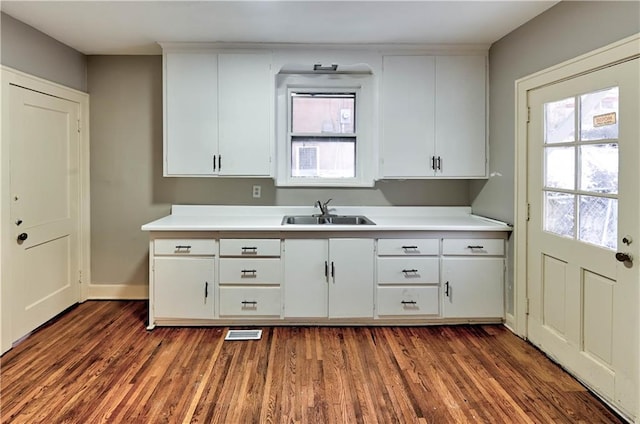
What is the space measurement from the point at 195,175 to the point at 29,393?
1878 mm

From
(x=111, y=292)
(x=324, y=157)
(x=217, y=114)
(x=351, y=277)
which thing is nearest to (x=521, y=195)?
(x=351, y=277)

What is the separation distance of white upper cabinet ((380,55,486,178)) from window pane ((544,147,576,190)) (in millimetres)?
795

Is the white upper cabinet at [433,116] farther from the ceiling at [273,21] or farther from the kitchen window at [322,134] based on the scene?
the kitchen window at [322,134]

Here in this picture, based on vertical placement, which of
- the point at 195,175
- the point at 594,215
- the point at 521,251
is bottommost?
the point at 521,251

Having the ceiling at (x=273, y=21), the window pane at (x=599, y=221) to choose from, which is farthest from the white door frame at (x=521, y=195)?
the window pane at (x=599, y=221)

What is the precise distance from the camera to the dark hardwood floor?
209 centimetres

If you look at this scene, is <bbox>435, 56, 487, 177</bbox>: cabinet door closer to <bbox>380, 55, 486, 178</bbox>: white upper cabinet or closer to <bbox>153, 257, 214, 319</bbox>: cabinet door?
<bbox>380, 55, 486, 178</bbox>: white upper cabinet

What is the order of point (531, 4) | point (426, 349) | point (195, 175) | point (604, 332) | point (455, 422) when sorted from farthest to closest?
point (195, 175)
point (426, 349)
point (531, 4)
point (604, 332)
point (455, 422)

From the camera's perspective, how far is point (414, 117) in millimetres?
3480

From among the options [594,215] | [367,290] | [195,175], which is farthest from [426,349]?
[195,175]

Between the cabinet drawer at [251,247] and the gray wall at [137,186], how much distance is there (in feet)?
2.39

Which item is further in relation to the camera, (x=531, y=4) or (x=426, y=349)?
(x=426, y=349)

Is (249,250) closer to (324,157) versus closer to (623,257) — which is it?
(324,157)

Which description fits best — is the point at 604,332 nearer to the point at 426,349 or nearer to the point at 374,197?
the point at 426,349
